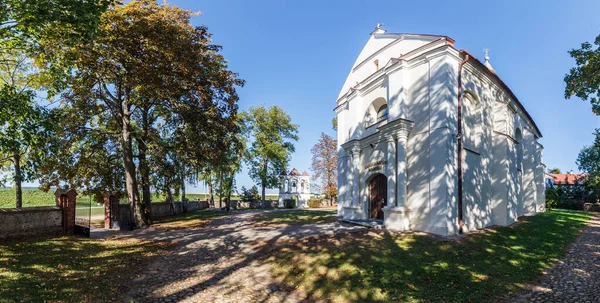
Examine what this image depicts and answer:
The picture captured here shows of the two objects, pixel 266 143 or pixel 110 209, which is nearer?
pixel 110 209

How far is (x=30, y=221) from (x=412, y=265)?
1400cm

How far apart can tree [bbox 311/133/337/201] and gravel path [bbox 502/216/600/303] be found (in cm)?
3031

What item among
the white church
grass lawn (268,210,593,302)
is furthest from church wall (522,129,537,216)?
grass lawn (268,210,593,302)

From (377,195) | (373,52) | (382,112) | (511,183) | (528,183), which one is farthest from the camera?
(528,183)

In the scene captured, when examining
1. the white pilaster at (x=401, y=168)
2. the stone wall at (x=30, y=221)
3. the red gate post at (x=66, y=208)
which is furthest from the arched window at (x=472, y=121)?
the stone wall at (x=30, y=221)

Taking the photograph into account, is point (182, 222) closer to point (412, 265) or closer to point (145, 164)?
point (145, 164)

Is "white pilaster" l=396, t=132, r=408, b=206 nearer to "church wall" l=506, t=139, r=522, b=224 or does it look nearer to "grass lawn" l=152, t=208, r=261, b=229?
"church wall" l=506, t=139, r=522, b=224

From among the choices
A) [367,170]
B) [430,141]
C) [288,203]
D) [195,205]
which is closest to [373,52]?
[367,170]

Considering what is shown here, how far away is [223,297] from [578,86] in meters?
14.2

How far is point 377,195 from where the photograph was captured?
1524 cm

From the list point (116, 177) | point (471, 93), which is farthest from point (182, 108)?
point (471, 93)

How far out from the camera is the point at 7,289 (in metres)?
5.82

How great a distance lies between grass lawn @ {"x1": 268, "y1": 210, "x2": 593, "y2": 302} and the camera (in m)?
6.52

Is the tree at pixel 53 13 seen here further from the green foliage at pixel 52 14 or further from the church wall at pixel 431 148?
the church wall at pixel 431 148
